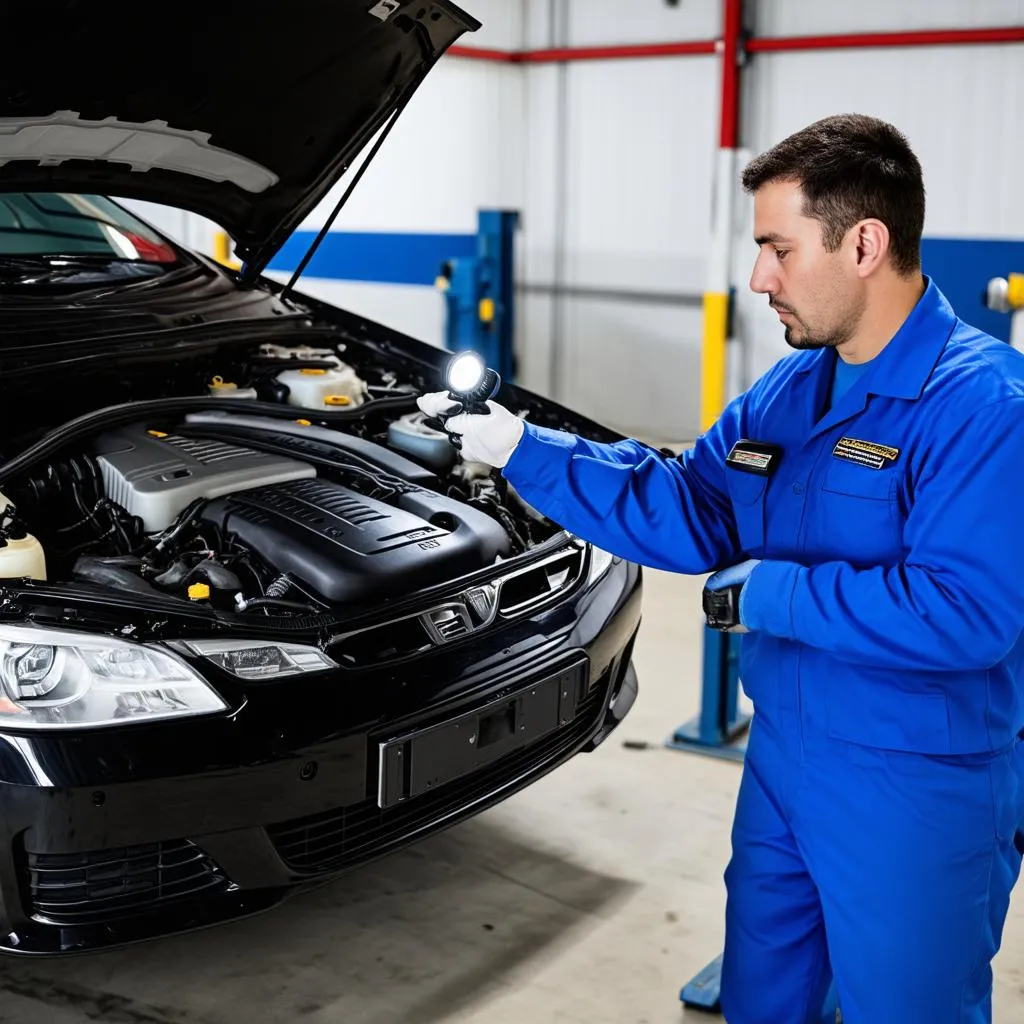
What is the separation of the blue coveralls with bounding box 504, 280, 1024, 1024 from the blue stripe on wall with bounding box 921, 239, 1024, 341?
5.03m

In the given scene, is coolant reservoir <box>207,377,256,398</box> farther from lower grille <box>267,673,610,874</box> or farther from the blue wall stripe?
the blue wall stripe

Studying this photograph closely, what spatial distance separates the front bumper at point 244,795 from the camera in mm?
1721

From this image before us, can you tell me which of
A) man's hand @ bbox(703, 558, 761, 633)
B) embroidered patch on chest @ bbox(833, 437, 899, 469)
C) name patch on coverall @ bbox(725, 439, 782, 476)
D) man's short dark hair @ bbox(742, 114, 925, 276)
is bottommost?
man's hand @ bbox(703, 558, 761, 633)

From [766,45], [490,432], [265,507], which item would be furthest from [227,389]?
[766,45]

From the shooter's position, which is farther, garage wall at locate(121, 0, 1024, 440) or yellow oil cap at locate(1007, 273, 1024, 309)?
garage wall at locate(121, 0, 1024, 440)

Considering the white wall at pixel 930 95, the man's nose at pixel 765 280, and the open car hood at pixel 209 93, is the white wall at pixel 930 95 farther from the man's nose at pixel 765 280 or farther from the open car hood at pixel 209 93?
the man's nose at pixel 765 280

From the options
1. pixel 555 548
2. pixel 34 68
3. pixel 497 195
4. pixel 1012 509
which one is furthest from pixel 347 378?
pixel 497 195

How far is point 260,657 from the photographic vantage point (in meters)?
1.89

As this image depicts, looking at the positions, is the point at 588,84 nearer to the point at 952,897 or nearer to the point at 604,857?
the point at 604,857

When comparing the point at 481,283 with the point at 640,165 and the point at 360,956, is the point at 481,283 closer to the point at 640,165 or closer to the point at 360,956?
the point at 640,165

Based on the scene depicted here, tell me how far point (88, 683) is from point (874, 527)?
3.49 ft

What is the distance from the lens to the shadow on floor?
2123 millimetres

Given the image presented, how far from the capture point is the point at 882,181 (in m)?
1.55

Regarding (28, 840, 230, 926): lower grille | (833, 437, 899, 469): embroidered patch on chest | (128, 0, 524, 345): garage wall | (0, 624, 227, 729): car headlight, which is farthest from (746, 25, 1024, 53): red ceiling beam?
(28, 840, 230, 926): lower grille
